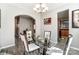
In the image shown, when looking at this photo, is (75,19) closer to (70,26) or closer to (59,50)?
(70,26)

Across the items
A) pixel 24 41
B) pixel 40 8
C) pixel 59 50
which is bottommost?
pixel 59 50

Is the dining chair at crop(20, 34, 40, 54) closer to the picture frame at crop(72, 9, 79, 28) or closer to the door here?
the door

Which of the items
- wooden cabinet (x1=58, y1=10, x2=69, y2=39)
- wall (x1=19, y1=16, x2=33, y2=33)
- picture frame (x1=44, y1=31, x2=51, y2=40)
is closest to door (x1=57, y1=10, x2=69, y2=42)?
wooden cabinet (x1=58, y1=10, x2=69, y2=39)

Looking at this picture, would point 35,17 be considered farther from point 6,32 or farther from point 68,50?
point 68,50

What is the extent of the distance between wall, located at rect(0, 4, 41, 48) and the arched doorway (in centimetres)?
4

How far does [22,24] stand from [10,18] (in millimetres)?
192

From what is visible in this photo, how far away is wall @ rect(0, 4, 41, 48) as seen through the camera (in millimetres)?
1789

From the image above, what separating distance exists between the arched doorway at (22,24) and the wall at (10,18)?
4cm

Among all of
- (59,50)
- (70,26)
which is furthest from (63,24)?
(59,50)

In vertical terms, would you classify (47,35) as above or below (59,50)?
above

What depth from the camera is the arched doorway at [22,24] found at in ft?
5.85

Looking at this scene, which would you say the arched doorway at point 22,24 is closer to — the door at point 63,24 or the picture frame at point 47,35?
the picture frame at point 47,35

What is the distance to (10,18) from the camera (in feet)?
5.89

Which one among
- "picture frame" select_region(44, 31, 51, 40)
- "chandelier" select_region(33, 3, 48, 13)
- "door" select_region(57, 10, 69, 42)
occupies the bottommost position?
"picture frame" select_region(44, 31, 51, 40)
